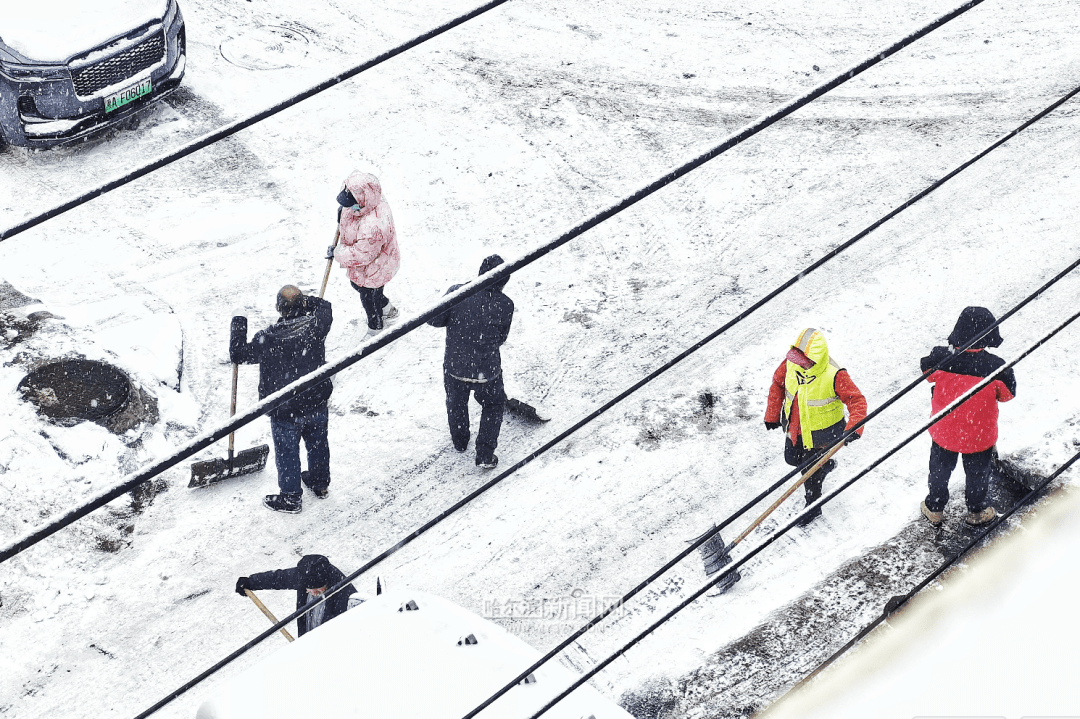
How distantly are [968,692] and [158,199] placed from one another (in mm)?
7407

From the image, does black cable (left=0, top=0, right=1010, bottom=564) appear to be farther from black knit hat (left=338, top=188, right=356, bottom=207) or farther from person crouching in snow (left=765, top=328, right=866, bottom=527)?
black knit hat (left=338, top=188, right=356, bottom=207)

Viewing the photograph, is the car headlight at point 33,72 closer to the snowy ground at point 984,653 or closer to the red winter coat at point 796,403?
the red winter coat at point 796,403

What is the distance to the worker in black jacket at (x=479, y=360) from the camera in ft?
21.0

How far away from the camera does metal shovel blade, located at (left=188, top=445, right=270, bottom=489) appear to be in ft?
22.6

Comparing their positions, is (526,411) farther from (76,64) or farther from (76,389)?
(76,64)

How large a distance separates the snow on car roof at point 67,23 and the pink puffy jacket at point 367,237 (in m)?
3.18

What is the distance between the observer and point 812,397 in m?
5.98

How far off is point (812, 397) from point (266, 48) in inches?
274

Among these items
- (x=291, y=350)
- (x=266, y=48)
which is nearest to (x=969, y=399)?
(x=291, y=350)

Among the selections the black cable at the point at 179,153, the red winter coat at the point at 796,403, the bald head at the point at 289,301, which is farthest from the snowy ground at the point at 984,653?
the bald head at the point at 289,301

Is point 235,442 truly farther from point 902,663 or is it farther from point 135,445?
point 902,663

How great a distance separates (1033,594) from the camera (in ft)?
13.0

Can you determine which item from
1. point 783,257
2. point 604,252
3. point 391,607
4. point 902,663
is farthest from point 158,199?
point 902,663

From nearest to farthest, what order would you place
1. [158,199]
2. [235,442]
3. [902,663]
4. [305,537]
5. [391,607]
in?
[902,663]
[391,607]
[305,537]
[235,442]
[158,199]
